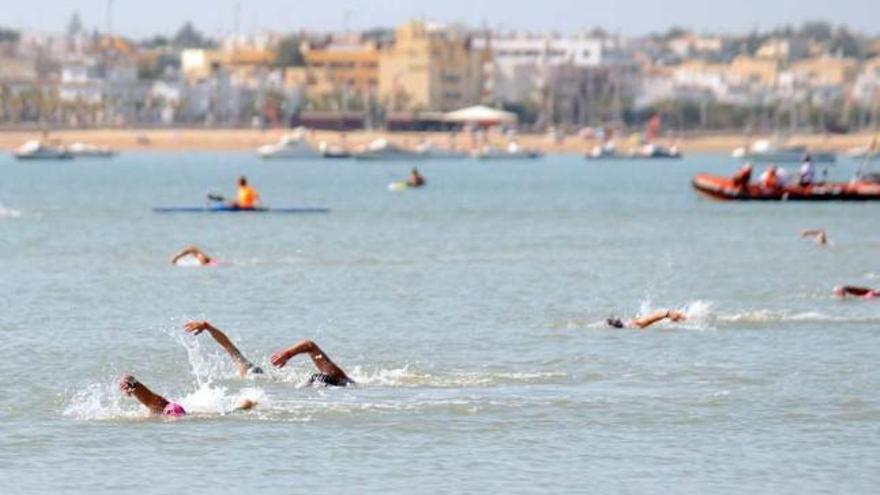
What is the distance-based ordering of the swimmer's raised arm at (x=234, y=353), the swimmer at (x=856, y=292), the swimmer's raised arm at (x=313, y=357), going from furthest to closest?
the swimmer at (x=856, y=292) → the swimmer's raised arm at (x=234, y=353) → the swimmer's raised arm at (x=313, y=357)

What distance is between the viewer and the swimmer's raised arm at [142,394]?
27.6 m

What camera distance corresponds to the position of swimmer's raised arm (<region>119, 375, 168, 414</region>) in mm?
27625

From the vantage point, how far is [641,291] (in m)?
49.2

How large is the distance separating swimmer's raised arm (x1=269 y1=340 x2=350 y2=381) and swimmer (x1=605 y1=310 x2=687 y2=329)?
17.4 ft

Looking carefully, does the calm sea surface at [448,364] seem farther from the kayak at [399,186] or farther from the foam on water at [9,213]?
the kayak at [399,186]

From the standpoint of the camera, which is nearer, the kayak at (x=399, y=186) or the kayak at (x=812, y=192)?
the kayak at (x=812, y=192)

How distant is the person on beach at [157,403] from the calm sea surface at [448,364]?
16cm

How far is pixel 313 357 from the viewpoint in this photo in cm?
3028

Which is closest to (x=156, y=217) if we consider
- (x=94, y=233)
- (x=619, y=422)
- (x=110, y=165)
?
(x=94, y=233)

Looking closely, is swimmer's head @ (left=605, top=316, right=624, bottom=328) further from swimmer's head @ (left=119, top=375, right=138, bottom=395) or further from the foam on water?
the foam on water

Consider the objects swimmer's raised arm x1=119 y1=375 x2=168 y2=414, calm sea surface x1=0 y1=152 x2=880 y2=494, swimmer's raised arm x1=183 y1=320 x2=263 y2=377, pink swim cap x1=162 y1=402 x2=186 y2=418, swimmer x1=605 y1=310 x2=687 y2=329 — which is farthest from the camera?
swimmer x1=605 y1=310 x2=687 y2=329

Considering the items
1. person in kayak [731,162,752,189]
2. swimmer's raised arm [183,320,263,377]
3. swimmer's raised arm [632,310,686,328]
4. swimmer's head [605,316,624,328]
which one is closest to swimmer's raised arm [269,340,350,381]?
swimmer's raised arm [183,320,263,377]

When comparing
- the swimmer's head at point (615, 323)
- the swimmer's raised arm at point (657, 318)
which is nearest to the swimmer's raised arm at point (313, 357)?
the swimmer's raised arm at point (657, 318)

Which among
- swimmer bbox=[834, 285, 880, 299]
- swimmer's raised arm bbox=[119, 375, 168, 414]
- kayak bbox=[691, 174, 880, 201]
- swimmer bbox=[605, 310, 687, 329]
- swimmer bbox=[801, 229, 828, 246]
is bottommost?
kayak bbox=[691, 174, 880, 201]
